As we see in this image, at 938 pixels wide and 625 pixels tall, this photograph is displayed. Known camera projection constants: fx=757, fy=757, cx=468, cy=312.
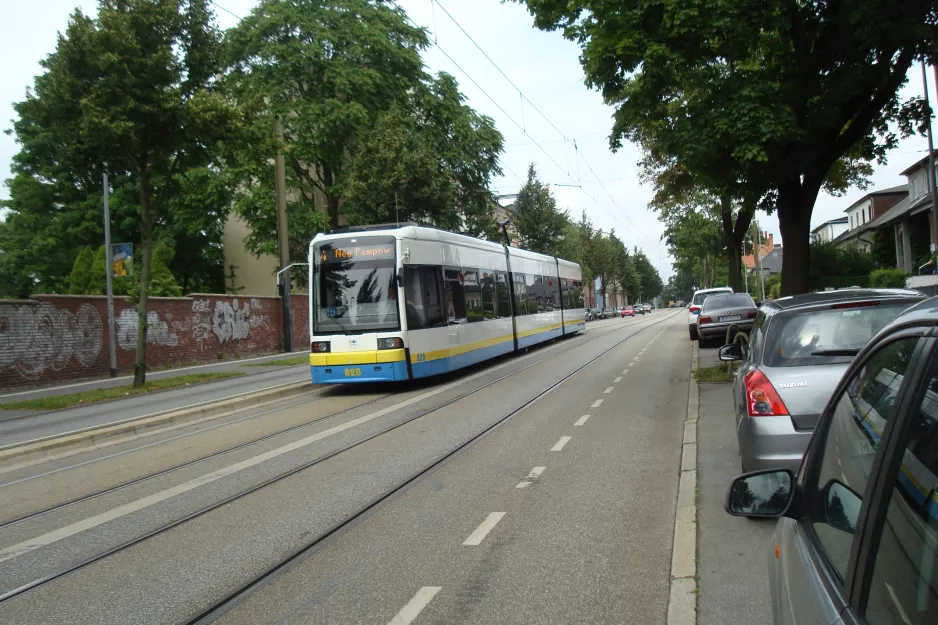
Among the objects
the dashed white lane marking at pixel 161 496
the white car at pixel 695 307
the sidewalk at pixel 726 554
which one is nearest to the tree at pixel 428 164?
the white car at pixel 695 307

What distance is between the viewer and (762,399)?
18.0 feet

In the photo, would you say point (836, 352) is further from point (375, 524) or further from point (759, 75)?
point (759, 75)

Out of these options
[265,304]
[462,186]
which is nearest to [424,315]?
[265,304]

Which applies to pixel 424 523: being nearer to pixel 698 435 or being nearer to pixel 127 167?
pixel 698 435

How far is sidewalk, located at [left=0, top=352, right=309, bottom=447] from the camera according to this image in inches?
500

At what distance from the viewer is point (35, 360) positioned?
66.2ft

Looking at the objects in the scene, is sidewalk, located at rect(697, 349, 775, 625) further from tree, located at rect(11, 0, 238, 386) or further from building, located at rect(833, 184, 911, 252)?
building, located at rect(833, 184, 911, 252)

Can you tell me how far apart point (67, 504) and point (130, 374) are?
17.7 m

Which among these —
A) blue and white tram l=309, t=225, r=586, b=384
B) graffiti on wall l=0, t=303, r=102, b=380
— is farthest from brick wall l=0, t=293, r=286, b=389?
blue and white tram l=309, t=225, r=586, b=384

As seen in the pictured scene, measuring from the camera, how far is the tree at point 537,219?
58250 mm

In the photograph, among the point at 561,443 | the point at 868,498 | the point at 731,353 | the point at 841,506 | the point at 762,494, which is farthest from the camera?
the point at 731,353

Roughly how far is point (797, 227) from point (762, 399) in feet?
36.6

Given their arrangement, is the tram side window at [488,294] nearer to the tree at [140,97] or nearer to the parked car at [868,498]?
the tree at [140,97]

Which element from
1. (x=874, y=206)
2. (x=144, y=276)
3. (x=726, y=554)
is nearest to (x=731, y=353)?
(x=726, y=554)
